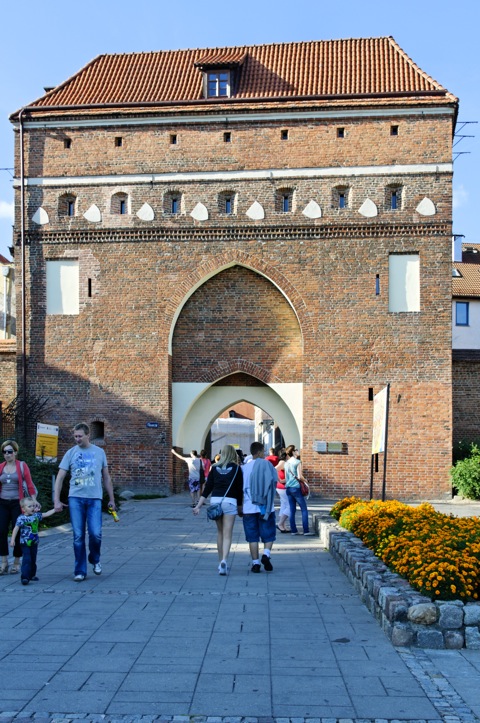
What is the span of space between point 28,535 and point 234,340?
16525mm

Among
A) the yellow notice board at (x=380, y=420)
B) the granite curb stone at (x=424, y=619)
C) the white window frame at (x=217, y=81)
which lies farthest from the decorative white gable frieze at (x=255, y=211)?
the granite curb stone at (x=424, y=619)

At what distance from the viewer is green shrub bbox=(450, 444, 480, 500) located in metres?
23.5

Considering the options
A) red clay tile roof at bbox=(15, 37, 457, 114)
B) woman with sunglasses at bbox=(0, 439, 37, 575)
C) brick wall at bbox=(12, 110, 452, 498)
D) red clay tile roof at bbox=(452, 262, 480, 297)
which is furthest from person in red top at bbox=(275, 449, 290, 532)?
red clay tile roof at bbox=(452, 262, 480, 297)

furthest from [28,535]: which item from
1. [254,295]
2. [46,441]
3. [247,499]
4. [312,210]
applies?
[312,210]

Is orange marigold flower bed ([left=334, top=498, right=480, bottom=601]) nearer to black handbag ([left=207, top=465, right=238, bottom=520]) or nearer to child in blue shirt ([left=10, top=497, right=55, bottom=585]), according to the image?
black handbag ([left=207, top=465, right=238, bottom=520])

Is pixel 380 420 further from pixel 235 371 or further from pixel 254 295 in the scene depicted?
pixel 254 295

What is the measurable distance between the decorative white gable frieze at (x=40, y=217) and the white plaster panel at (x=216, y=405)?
6286mm

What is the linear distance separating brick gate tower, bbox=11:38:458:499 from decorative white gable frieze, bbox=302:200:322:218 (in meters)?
0.04

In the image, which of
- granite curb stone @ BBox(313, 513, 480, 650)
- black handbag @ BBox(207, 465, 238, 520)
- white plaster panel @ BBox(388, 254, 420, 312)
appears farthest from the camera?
white plaster panel @ BBox(388, 254, 420, 312)

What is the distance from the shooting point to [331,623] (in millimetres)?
7719

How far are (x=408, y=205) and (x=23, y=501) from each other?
1767 cm

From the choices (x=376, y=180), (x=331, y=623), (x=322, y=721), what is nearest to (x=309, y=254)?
(x=376, y=180)

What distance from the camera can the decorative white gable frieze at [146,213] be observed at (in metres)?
25.5

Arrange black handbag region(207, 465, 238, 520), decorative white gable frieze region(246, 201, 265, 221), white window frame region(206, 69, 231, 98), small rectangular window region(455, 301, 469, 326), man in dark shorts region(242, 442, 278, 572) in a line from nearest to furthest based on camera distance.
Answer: black handbag region(207, 465, 238, 520), man in dark shorts region(242, 442, 278, 572), decorative white gable frieze region(246, 201, 265, 221), white window frame region(206, 69, 231, 98), small rectangular window region(455, 301, 469, 326)
